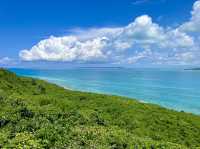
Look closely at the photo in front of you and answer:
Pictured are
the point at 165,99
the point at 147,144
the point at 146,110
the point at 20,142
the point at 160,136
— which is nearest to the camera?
the point at 20,142

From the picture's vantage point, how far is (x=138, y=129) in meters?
27.5

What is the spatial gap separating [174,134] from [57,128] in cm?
1561

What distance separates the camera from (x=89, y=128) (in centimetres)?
1823

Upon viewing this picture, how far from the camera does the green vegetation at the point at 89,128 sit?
615 inches

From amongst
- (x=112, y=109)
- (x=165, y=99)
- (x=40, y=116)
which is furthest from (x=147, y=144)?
(x=165, y=99)

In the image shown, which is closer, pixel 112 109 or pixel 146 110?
pixel 112 109

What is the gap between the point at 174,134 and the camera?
28312mm

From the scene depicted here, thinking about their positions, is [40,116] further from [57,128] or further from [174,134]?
[174,134]

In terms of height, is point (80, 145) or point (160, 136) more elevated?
point (80, 145)

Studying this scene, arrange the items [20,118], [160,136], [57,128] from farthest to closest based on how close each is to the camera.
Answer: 1. [160,136]
2. [20,118]
3. [57,128]

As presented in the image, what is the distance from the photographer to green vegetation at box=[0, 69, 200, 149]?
1561 cm

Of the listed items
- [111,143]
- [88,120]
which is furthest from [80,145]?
[88,120]

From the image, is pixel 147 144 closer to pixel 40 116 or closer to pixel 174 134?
pixel 40 116

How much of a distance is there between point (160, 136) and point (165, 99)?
4935 cm
